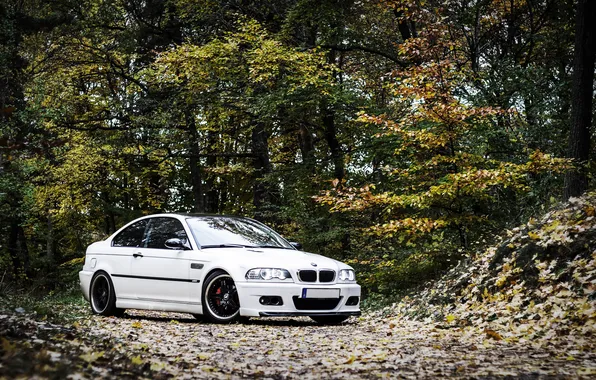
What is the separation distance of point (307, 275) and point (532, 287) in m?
2.86

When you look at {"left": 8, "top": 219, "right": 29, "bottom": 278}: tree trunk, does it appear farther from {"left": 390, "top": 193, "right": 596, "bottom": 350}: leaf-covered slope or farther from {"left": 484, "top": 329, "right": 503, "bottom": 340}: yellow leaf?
{"left": 484, "top": 329, "right": 503, "bottom": 340}: yellow leaf

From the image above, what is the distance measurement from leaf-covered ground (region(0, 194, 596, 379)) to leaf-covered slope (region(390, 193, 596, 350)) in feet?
0.06

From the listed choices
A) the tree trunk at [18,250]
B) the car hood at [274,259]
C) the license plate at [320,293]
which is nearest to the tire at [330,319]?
the license plate at [320,293]

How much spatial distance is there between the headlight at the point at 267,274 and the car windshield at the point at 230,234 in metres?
0.99

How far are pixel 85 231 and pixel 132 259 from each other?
20.2 metres

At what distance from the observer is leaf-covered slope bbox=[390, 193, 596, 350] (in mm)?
7406

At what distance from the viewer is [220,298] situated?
31.0ft

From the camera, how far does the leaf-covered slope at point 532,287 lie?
7406 mm

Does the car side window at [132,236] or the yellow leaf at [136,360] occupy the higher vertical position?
the car side window at [132,236]

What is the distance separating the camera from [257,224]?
1127 cm

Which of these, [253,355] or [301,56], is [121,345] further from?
[301,56]

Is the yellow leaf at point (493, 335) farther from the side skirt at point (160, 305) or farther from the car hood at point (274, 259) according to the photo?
the side skirt at point (160, 305)

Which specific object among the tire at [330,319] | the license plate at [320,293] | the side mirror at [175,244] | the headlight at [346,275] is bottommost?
the tire at [330,319]

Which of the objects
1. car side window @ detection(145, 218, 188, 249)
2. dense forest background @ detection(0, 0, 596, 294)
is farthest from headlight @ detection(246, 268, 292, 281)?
dense forest background @ detection(0, 0, 596, 294)
